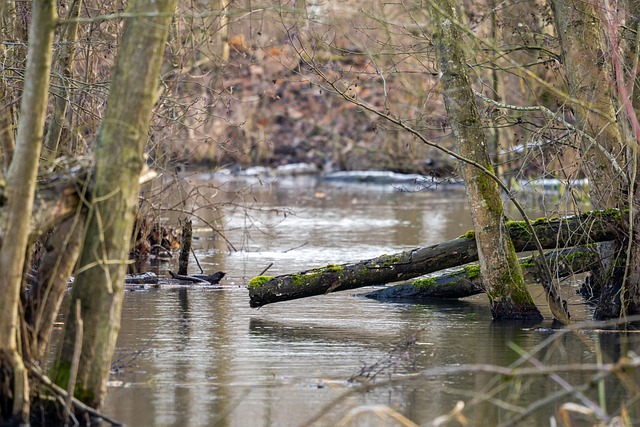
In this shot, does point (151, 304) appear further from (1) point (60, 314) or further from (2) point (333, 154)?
(2) point (333, 154)

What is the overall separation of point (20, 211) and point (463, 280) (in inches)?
294

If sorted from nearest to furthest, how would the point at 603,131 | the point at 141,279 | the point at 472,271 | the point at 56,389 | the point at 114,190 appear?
the point at 56,389
the point at 114,190
the point at 603,131
the point at 472,271
the point at 141,279

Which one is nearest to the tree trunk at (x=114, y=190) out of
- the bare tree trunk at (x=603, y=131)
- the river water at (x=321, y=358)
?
Answer: the river water at (x=321, y=358)

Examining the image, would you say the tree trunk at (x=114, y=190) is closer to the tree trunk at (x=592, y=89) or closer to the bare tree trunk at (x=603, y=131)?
the bare tree trunk at (x=603, y=131)

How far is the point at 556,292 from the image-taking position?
11109 millimetres

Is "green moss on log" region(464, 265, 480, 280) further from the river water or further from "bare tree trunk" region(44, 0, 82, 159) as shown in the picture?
"bare tree trunk" region(44, 0, 82, 159)

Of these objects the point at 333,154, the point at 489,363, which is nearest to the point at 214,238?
the point at 489,363

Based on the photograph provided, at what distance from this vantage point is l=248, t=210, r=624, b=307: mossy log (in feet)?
39.5

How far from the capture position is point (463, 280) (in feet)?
43.1

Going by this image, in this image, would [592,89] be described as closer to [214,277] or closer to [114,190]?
[214,277]

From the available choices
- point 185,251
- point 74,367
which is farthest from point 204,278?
point 74,367

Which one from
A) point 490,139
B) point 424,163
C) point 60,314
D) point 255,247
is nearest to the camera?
point 60,314

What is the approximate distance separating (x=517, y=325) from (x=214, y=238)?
386 inches

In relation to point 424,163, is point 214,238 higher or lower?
lower
